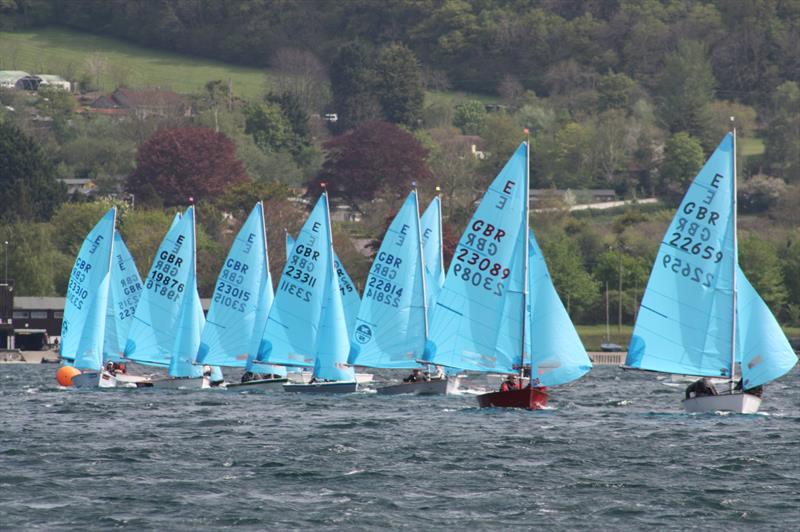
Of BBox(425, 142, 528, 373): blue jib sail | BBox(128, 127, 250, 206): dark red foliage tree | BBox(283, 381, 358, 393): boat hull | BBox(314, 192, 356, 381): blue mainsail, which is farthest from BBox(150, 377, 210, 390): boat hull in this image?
BBox(128, 127, 250, 206): dark red foliage tree

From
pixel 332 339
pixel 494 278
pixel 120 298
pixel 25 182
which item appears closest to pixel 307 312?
pixel 332 339

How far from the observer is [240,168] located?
16488 centimetres

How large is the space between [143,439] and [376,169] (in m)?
124

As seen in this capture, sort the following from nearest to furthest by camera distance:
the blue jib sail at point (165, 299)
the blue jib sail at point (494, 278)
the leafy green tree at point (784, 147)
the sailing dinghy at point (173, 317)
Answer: the blue jib sail at point (494, 278), the sailing dinghy at point (173, 317), the blue jib sail at point (165, 299), the leafy green tree at point (784, 147)

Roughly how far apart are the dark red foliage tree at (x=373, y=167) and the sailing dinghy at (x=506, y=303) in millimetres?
113991

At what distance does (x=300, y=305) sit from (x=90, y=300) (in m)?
10.0

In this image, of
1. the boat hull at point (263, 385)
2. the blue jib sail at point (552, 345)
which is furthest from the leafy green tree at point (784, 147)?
the blue jib sail at point (552, 345)

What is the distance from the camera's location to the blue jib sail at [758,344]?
49.9 meters

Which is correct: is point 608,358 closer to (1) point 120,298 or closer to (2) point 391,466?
(1) point 120,298

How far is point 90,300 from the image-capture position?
70812 mm

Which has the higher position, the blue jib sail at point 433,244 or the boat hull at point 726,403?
the blue jib sail at point 433,244

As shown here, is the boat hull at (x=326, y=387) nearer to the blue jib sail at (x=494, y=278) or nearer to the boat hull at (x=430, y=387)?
the boat hull at (x=430, y=387)

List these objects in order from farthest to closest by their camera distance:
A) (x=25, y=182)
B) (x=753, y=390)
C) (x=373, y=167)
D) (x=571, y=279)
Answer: (x=373, y=167)
(x=25, y=182)
(x=571, y=279)
(x=753, y=390)

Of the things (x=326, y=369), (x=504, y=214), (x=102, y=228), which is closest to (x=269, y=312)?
(x=326, y=369)
